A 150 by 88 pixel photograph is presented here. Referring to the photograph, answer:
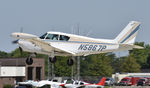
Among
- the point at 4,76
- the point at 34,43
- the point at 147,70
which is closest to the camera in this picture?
the point at 34,43

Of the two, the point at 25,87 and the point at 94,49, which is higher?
the point at 94,49

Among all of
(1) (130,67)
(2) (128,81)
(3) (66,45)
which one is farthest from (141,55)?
(3) (66,45)

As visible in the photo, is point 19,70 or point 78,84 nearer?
point 78,84

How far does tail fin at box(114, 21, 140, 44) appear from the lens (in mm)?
45500

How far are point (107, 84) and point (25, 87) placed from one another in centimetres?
2652

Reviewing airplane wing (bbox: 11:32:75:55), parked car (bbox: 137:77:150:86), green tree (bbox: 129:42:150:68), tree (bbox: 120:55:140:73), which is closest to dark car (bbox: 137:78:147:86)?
parked car (bbox: 137:77:150:86)

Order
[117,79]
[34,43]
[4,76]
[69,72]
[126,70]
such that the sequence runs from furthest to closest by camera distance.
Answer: [126,70], [69,72], [117,79], [4,76], [34,43]

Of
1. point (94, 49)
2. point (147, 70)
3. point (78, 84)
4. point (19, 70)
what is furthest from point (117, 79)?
point (94, 49)

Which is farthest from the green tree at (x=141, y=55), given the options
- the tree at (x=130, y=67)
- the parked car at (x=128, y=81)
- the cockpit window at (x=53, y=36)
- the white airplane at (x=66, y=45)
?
the cockpit window at (x=53, y=36)

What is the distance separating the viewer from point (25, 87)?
73.0m

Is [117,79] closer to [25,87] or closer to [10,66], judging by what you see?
[10,66]

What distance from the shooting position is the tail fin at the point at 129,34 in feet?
149

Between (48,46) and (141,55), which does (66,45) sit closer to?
(48,46)

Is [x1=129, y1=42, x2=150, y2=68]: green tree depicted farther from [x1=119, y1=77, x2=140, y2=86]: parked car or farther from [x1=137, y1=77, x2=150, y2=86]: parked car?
[x1=137, y1=77, x2=150, y2=86]: parked car
